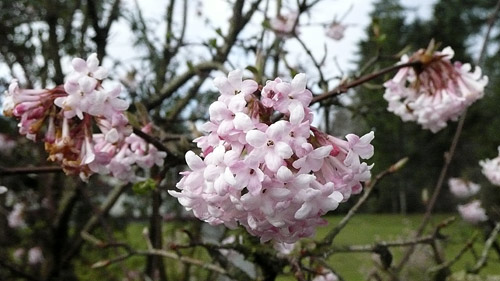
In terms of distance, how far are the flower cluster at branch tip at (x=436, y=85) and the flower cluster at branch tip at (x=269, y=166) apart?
2.75 ft

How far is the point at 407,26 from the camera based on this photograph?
2912 cm

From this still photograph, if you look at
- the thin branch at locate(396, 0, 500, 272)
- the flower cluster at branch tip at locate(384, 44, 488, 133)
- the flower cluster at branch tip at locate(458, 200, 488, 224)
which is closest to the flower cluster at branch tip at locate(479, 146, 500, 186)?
the thin branch at locate(396, 0, 500, 272)

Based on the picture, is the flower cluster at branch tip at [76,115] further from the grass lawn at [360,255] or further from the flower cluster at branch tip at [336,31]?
the flower cluster at branch tip at [336,31]

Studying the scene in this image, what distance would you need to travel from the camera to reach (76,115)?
1.14 meters

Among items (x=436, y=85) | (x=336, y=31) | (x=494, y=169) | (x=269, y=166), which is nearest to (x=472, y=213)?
(x=336, y=31)

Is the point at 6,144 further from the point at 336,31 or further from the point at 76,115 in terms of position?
the point at 76,115

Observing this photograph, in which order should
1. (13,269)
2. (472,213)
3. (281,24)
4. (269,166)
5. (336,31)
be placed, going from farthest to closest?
(472,213) → (336,31) → (281,24) → (13,269) → (269,166)

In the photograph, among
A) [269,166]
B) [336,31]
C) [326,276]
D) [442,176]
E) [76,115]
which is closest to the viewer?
[269,166]

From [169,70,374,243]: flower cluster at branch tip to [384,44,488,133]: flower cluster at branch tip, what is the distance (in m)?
0.84

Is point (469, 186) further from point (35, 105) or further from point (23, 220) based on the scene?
point (35, 105)

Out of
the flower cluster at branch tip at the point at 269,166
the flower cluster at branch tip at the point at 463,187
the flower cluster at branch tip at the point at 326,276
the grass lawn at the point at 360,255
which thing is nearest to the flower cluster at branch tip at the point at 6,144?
the grass lawn at the point at 360,255

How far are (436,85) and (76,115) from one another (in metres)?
1.05

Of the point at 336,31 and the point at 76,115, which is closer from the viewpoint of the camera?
the point at 76,115

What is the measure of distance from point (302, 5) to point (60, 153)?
1284 mm
